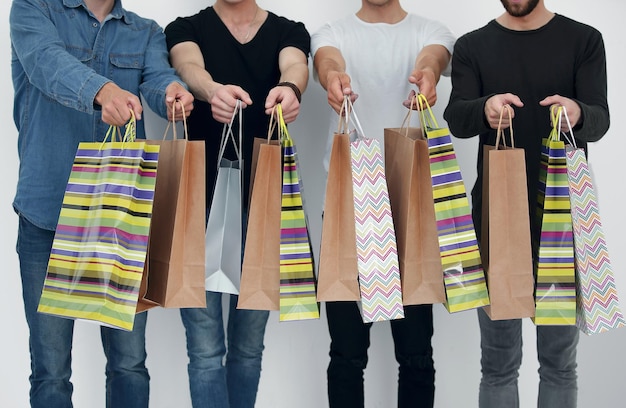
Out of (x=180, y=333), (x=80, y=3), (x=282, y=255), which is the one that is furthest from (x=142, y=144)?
(x=180, y=333)

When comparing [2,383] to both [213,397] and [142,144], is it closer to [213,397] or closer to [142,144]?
[213,397]

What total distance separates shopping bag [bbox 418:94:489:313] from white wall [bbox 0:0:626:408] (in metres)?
0.84

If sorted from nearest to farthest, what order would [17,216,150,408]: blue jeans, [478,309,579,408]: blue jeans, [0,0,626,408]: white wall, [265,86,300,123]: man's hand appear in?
[265,86,300,123]: man's hand → [17,216,150,408]: blue jeans → [478,309,579,408]: blue jeans → [0,0,626,408]: white wall

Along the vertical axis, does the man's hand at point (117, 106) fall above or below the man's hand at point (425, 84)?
below

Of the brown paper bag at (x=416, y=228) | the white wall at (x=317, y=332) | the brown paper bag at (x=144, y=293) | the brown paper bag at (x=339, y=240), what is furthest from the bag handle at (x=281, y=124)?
the white wall at (x=317, y=332)

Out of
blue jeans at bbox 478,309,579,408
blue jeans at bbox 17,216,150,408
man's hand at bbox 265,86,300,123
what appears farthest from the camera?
blue jeans at bbox 478,309,579,408

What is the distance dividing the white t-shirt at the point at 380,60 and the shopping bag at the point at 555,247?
47cm

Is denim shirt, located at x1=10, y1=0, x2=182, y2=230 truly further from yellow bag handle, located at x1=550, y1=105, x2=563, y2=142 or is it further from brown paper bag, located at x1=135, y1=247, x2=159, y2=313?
yellow bag handle, located at x1=550, y1=105, x2=563, y2=142

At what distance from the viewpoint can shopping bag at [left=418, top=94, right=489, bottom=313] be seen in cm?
141

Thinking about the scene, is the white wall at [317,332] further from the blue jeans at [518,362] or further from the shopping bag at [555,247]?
the shopping bag at [555,247]

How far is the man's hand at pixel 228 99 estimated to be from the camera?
1.52 meters

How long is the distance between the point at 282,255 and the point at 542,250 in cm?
53

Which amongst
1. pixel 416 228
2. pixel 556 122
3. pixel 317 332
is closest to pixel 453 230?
pixel 416 228

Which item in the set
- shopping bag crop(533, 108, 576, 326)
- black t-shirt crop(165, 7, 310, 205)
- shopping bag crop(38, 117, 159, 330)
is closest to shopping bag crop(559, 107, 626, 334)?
shopping bag crop(533, 108, 576, 326)
